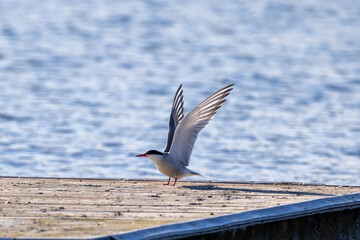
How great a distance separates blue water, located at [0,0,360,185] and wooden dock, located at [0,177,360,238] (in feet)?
16.9

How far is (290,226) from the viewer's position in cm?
656

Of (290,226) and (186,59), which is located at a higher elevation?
(186,59)

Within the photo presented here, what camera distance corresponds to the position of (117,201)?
22.3 feet

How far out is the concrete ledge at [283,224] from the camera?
555cm

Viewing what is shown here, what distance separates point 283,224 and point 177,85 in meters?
17.2

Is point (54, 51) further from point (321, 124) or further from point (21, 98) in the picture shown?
point (321, 124)

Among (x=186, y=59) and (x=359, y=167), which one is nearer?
(x=359, y=167)

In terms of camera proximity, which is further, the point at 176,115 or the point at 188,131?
the point at 176,115

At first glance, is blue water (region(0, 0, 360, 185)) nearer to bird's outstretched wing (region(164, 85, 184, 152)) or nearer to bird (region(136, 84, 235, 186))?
bird's outstretched wing (region(164, 85, 184, 152))

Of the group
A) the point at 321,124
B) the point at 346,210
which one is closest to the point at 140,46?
the point at 321,124

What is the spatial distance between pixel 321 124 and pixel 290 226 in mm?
11633

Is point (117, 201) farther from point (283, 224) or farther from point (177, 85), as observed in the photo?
point (177, 85)

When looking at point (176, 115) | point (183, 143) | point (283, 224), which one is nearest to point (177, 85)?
point (176, 115)

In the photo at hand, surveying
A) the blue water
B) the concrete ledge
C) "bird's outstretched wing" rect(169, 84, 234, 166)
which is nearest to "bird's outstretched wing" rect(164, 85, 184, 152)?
"bird's outstretched wing" rect(169, 84, 234, 166)
